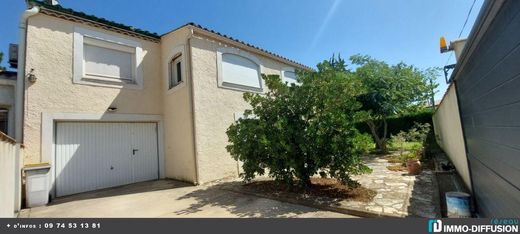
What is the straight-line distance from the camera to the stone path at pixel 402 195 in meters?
4.80

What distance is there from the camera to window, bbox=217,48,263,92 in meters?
10.2

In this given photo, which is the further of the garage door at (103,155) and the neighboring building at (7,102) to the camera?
the garage door at (103,155)

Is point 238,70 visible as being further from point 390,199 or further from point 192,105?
point 390,199

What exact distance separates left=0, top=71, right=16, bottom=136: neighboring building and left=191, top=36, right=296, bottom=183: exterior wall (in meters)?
5.70

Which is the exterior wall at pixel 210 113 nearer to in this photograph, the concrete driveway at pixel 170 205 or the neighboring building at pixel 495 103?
the concrete driveway at pixel 170 205

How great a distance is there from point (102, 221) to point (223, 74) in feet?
22.4

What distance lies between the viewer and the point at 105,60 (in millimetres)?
8961

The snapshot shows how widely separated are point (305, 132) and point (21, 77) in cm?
866

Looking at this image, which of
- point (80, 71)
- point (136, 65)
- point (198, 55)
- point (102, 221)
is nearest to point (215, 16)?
point (198, 55)

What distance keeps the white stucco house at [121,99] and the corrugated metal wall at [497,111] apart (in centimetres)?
748

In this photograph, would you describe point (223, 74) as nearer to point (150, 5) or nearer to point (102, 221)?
point (150, 5)

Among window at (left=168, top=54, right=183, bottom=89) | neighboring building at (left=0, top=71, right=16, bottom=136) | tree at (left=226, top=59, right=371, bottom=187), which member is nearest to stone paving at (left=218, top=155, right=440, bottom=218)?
tree at (left=226, top=59, right=371, bottom=187)

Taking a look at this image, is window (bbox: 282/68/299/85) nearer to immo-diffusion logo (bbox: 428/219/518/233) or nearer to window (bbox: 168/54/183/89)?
window (bbox: 168/54/183/89)

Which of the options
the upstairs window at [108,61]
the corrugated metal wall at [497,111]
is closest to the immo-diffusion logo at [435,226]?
the corrugated metal wall at [497,111]
